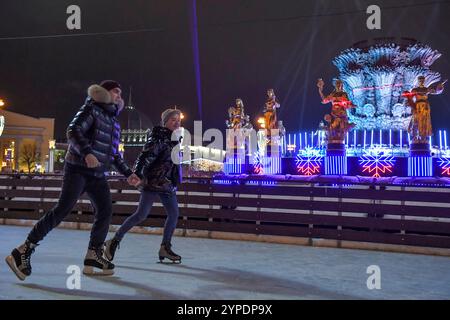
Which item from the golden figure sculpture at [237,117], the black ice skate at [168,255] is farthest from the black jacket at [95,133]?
Answer: the golden figure sculpture at [237,117]

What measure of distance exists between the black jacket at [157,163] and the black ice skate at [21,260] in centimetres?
152

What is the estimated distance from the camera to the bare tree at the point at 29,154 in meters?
65.4

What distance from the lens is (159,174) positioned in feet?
18.8

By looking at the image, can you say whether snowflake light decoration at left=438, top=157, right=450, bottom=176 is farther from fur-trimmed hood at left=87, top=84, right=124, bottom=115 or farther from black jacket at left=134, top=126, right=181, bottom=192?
fur-trimmed hood at left=87, top=84, right=124, bottom=115

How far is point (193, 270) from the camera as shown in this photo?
545cm

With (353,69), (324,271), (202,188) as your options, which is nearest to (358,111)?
(353,69)

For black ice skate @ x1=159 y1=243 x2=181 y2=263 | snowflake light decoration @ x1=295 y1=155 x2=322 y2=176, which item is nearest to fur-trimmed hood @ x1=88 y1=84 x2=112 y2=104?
black ice skate @ x1=159 y1=243 x2=181 y2=263

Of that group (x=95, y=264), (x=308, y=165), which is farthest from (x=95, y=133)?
(x=308, y=165)

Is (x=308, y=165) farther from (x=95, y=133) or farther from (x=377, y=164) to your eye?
(x=95, y=133)

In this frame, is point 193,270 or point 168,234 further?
point 168,234

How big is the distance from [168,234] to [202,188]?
2.98 m

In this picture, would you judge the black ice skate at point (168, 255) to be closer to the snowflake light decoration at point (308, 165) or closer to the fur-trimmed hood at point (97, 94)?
the fur-trimmed hood at point (97, 94)

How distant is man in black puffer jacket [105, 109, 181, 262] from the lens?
224 inches
